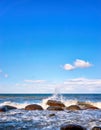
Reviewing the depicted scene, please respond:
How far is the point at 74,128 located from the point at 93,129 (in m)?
0.99

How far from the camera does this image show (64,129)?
11078 mm

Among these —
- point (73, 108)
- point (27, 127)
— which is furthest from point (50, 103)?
point (27, 127)

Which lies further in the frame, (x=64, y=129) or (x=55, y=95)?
(x=55, y=95)

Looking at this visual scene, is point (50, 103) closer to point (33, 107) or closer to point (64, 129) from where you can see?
point (33, 107)

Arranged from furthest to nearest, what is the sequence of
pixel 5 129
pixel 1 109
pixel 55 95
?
pixel 55 95, pixel 1 109, pixel 5 129

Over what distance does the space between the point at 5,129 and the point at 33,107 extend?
11355mm

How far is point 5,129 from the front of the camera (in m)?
12.1

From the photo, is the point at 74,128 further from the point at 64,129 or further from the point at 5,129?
the point at 5,129

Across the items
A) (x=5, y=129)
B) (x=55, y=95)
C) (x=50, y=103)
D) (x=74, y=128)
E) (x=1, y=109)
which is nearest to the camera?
(x=74, y=128)

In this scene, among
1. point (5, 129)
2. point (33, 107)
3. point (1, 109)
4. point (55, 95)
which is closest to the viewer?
point (5, 129)

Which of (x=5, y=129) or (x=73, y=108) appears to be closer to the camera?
(x=5, y=129)

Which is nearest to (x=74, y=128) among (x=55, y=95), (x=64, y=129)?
(x=64, y=129)

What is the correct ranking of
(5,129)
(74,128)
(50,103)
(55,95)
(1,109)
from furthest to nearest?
(55,95) < (50,103) < (1,109) < (5,129) < (74,128)

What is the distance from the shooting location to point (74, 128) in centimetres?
1107
